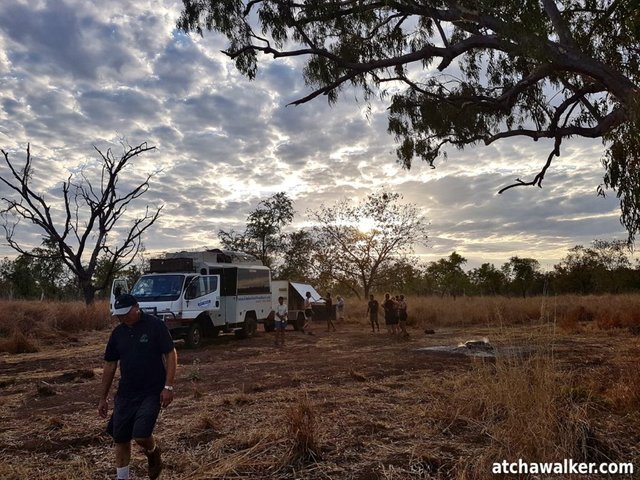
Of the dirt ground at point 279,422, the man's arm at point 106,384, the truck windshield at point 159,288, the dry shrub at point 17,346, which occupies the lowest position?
the dirt ground at point 279,422

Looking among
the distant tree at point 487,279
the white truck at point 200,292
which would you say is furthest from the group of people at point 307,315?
the distant tree at point 487,279

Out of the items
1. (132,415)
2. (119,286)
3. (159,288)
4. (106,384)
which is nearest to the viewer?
(132,415)

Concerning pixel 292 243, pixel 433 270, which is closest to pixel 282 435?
pixel 292 243

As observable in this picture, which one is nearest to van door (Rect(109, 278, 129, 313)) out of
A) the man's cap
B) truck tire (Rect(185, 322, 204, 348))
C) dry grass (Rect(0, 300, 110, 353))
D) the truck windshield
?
the truck windshield

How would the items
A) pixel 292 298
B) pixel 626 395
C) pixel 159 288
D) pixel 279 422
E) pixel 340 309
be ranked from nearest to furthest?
pixel 279 422
pixel 626 395
pixel 159 288
pixel 292 298
pixel 340 309

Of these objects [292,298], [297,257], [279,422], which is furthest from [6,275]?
[279,422]

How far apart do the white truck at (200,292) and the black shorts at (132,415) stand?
35.5 feet

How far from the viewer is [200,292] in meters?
16.6

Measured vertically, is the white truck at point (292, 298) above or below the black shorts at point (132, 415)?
above

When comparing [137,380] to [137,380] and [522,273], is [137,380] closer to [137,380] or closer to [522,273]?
[137,380]

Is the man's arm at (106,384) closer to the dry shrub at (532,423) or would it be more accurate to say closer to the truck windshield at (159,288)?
the dry shrub at (532,423)

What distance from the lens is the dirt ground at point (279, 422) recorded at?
510 centimetres

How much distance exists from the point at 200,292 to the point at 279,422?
10.7 m

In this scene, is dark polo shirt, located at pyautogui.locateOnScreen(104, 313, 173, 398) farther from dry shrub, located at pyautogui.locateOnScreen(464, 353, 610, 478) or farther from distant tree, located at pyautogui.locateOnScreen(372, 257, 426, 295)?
distant tree, located at pyautogui.locateOnScreen(372, 257, 426, 295)
